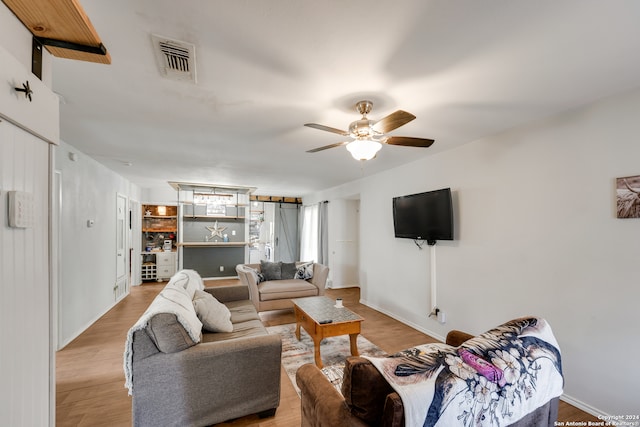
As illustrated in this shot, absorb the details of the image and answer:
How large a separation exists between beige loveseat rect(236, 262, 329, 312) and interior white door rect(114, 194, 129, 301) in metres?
2.35

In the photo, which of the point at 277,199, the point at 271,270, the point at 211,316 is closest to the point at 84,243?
the point at 211,316

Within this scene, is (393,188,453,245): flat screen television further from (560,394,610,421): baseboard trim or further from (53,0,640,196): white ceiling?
(560,394,610,421): baseboard trim

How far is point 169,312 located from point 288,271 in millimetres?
3075

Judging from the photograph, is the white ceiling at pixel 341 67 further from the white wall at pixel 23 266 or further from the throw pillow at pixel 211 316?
the throw pillow at pixel 211 316

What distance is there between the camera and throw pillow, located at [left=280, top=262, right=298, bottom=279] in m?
4.79

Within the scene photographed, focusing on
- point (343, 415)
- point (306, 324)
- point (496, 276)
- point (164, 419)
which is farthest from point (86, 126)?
point (496, 276)

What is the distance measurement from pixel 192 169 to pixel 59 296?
2.35 meters

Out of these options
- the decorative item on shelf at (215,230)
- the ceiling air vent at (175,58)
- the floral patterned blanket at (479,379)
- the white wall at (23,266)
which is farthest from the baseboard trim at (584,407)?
the decorative item on shelf at (215,230)

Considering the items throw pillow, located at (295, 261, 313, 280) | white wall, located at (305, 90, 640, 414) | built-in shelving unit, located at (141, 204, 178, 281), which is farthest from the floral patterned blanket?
built-in shelving unit, located at (141, 204, 178, 281)

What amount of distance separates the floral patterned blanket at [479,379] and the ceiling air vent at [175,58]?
1.82 m

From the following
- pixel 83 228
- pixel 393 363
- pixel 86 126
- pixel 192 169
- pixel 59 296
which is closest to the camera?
pixel 393 363

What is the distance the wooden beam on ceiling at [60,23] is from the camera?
81 cm

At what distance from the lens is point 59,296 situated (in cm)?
302

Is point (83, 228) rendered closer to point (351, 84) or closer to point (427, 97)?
point (351, 84)
